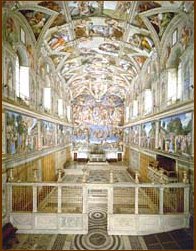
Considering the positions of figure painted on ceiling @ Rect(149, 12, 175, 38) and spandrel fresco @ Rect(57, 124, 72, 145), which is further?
spandrel fresco @ Rect(57, 124, 72, 145)

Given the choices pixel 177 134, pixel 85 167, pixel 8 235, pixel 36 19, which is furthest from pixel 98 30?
pixel 8 235

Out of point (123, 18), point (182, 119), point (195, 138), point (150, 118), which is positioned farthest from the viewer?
point (150, 118)

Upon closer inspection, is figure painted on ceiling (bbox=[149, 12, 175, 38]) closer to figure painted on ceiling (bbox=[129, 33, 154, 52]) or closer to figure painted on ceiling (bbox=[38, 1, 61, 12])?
figure painted on ceiling (bbox=[129, 33, 154, 52])

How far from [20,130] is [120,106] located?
23.0 metres

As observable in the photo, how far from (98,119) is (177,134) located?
22.3 meters

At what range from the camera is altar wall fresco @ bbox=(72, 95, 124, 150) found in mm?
32031

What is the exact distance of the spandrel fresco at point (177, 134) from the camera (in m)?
9.14

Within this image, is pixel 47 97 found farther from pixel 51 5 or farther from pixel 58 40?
pixel 51 5

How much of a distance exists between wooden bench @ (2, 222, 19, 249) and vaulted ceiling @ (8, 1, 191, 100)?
31.6ft

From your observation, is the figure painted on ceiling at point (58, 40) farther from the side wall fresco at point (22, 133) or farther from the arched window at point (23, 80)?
the side wall fresco at point (22, 133)

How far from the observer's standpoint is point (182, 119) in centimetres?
980

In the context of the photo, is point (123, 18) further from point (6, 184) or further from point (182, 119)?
point (6, 184)

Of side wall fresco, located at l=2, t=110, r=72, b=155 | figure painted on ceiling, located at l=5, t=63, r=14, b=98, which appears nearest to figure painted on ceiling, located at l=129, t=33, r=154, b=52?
figure painted on ceiling, located at l=5, t=63, r=14, b=98

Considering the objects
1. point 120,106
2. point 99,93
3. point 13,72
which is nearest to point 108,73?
point 99,93
